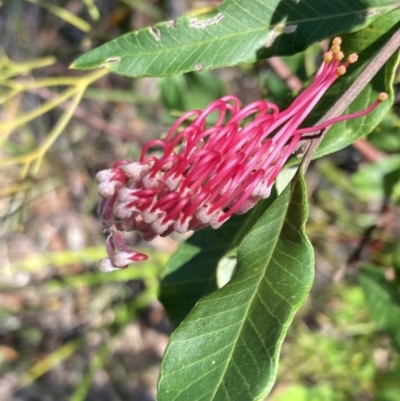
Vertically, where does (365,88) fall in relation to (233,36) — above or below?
below

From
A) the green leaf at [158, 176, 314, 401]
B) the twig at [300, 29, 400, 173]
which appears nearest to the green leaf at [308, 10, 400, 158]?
the twig at [300, 29, 400, 173]

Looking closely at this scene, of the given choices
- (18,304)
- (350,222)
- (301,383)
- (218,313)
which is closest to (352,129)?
(218,313)

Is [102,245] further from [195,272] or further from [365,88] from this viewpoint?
[365,88]

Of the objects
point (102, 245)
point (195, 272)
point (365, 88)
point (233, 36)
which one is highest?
point (233, 36)

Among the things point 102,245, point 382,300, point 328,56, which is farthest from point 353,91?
point 102,245

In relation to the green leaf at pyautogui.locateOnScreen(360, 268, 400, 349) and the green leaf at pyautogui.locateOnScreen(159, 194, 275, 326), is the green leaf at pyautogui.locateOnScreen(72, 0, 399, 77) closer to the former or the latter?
the green leaf at pyautogui.locateOnScreen(159, 194, 275, 326)

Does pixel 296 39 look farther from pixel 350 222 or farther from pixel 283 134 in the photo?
pixel 350 222

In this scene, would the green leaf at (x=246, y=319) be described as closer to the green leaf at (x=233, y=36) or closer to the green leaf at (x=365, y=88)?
the green leaf at (x=365, y=88)
